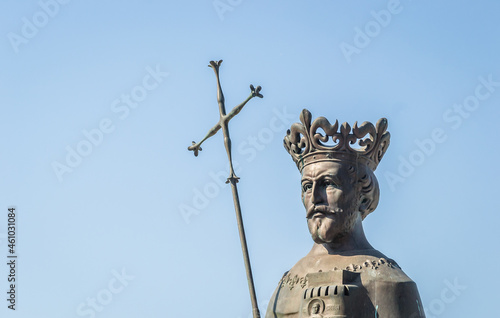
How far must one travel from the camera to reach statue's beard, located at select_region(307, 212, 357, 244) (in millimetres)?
18141

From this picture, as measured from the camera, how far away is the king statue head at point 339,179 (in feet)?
59.8

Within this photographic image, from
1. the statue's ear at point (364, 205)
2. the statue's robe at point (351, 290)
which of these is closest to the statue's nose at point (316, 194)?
the statue's ear at point (364, 205)

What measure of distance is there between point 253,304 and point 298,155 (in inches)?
103

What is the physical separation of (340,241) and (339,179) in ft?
3.26

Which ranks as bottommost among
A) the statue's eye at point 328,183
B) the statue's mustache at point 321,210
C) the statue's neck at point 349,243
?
the statue's neck at point 349,243

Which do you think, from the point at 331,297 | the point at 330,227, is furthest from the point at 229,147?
the point at 331,297

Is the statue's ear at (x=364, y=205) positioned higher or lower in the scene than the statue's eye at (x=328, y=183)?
lower

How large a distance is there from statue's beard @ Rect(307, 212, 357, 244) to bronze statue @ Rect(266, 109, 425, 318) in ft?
0.05

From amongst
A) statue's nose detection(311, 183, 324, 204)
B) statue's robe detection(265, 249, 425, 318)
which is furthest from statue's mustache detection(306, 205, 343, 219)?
statue's robe detection(265, 249, 425, 318)

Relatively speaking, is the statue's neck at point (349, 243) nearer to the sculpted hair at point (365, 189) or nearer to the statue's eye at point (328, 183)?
the sculpted hair at point (365, 189)

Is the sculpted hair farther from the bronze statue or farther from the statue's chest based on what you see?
the statue's chest

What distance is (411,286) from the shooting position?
17.8 metres

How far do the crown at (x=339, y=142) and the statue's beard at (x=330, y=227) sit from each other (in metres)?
0.97

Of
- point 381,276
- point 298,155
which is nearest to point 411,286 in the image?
point 381,276
